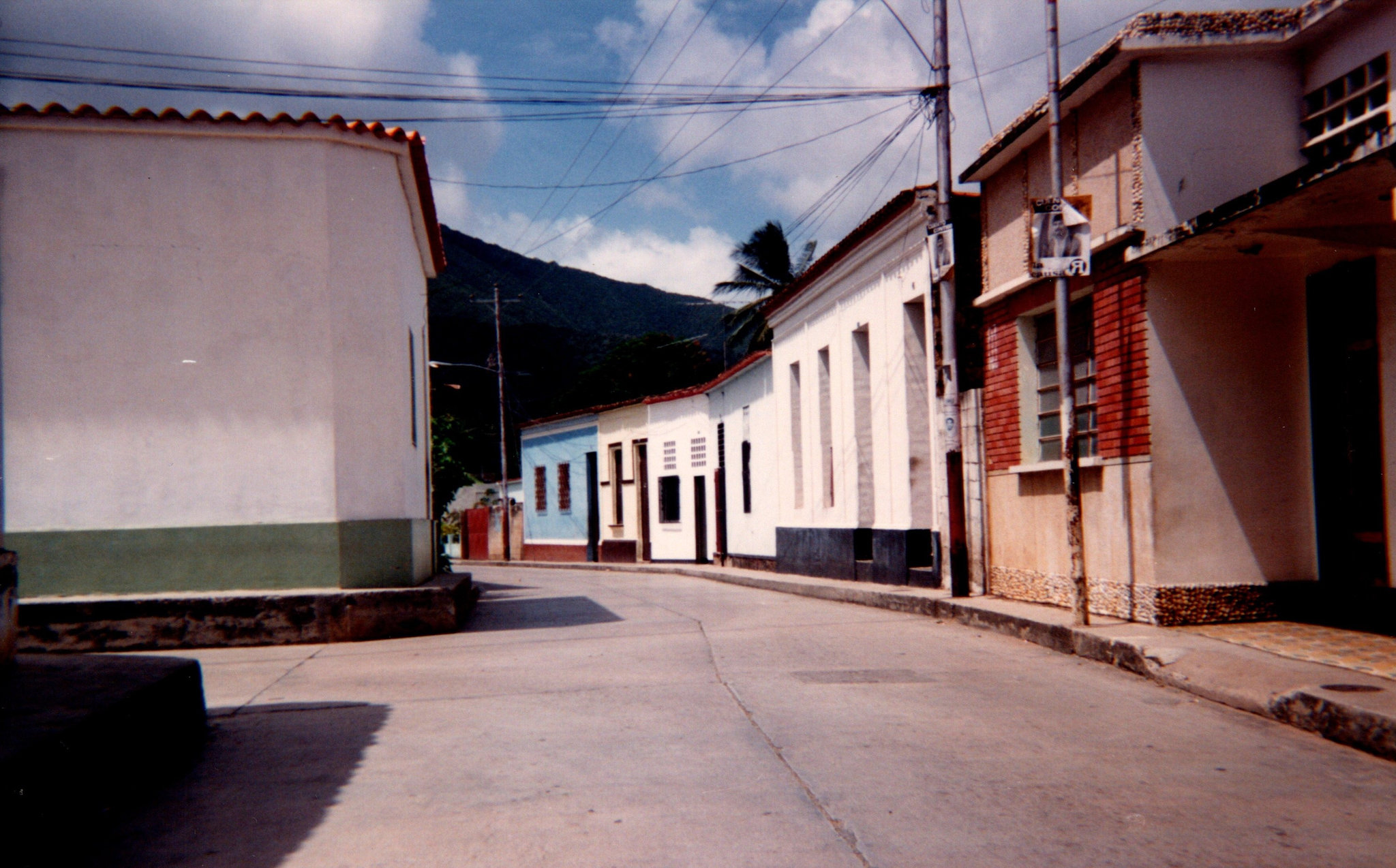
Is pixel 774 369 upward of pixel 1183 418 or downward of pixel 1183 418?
upward

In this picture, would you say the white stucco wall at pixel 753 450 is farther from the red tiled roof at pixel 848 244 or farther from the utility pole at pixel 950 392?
the utility pole at pixel 950 392

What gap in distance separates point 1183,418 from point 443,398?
227ft

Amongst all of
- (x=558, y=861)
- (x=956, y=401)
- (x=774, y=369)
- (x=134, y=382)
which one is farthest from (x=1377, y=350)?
(x=774, y=369)

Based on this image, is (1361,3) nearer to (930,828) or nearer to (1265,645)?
(1265,645)

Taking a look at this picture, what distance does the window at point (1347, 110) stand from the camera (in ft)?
26.0

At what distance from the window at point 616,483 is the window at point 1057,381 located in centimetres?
2193

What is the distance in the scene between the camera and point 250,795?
15.8 feet

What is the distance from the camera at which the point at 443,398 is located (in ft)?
245

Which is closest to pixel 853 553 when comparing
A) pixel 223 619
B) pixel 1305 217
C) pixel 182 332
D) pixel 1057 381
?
pixel 1057 381

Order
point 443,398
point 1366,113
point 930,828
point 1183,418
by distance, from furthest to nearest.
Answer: point 443,398
point 1183,418
point 1366,113
point 930,828

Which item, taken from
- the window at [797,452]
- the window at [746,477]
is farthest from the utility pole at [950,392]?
the window at [746,477]

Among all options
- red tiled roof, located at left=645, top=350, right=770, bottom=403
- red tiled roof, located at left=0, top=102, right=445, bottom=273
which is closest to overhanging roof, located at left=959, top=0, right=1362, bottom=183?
red tiled roof, located at left=0, top=102, right=445, bottom=273

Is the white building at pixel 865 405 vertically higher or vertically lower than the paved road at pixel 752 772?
higher

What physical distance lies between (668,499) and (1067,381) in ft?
67.3
